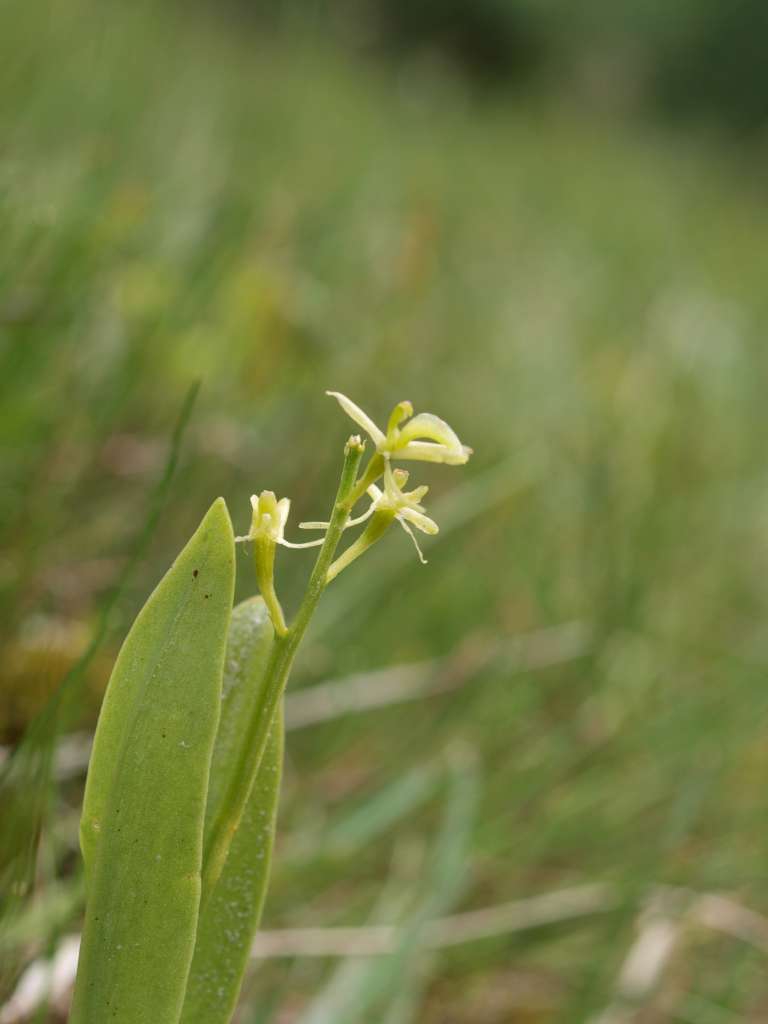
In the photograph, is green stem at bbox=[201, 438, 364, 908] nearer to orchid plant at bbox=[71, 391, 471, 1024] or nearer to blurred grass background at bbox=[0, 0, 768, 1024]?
orchid plant at bbox=[71, 391, 471, 1024]

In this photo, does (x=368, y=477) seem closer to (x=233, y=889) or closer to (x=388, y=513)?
(x=388, y=513)

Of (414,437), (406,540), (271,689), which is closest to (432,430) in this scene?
(414,437)

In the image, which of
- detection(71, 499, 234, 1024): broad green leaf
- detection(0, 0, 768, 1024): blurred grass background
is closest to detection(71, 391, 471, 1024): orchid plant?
detection(71, 499, 234, 1024): broad green leaf

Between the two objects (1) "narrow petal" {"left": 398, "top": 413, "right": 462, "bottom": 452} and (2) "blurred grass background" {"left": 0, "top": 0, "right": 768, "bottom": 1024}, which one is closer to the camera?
(1) "narrow petal" {"left": 398, "top": 413, "right": 462, "bottom": 452}

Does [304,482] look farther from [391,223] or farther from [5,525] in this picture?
[391,223]

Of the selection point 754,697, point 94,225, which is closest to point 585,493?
point 754,697
